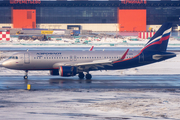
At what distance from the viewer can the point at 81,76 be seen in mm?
37219

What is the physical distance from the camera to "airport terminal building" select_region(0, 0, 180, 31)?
14725 cm

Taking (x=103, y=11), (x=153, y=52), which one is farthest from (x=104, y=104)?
(x=103, y=11)

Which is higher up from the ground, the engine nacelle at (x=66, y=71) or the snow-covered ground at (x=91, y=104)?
the engine nacelle at (x=66, y=71)

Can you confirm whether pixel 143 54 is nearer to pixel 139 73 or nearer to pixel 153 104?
pixel 139 73

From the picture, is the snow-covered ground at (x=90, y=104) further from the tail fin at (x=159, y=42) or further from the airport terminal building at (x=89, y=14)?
the airport terminal building at (x=89, y=14)

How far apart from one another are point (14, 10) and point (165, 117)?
136 m

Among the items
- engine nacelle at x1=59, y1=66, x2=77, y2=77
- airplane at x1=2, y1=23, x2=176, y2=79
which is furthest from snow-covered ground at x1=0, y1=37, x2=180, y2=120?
airplane at x1=2, y1=23, x2=176, y2=79

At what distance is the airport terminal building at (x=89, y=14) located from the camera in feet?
483

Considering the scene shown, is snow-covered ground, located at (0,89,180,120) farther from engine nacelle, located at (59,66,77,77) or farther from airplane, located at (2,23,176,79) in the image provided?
airplane, located at (2,23,176,79)

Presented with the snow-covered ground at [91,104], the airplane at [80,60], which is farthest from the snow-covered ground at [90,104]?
the airplane at [80,60]

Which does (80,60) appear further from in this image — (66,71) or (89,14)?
(89,14)

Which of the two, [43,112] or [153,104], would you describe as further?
[153,104]

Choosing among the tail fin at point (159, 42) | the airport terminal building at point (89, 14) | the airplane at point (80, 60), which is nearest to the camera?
the airplane at point (80, 60)

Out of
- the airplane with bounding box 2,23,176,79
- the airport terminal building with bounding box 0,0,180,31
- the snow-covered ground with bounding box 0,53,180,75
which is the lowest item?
the snow-covered ground with bounding box 0,53,180,75
